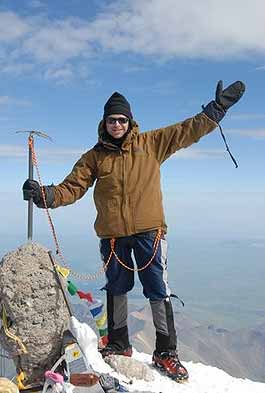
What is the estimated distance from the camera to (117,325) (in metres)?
7.20

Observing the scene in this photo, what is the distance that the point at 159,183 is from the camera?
6922 millimetres

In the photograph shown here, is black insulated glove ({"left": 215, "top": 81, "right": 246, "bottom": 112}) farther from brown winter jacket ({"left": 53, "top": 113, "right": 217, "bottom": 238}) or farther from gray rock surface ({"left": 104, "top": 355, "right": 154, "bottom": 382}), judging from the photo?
gray rock surface ({"left": 104, "top": 355, "right": 154, "bottom": 382})

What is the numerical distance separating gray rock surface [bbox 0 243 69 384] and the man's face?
1.93 metres

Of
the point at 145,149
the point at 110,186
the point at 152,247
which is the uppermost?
the point at 145,149

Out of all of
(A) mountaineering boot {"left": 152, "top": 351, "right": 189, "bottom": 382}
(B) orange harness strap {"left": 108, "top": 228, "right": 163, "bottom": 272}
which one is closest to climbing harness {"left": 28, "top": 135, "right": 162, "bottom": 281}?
(B) orange harness strap {"left": 108, "top": 228, "right": 163, "bottom": 272}

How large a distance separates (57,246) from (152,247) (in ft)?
4.16

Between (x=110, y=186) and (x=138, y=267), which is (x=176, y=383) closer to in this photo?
(x=138, y=267)

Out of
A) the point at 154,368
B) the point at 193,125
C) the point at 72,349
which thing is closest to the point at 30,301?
the point at 72,349

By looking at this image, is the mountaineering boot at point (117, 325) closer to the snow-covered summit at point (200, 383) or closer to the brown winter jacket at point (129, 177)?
the snow-covered summit at point (200, 383)

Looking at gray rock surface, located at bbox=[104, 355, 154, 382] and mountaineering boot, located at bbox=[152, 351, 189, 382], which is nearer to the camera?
gray rock surface, located at bbox=[104, 355, 154, 382]

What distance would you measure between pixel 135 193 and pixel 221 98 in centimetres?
168

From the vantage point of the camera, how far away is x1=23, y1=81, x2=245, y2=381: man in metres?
6.59

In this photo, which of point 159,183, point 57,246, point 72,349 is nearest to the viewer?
point 72,349

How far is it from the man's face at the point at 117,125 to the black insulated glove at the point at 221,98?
1.08 m
